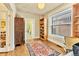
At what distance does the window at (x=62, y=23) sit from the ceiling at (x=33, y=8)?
0.22 meters

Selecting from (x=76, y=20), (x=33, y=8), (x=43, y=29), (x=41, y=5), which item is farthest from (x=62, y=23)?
(x=33, y=8)

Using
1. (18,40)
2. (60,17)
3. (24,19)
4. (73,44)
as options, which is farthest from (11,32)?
(73,44)

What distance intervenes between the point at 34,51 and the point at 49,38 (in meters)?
0.43

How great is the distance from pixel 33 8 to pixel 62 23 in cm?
67

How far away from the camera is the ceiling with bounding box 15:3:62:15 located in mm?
2938

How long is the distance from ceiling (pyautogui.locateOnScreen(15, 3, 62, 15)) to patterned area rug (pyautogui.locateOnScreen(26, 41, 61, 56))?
67 cm

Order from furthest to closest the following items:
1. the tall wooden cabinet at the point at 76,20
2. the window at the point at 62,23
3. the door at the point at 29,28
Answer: the door at the point at 29,28 → the window at the point at 62,23 → the tall wooden cabinet at the point at 76,20

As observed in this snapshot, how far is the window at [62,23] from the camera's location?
3020 mm

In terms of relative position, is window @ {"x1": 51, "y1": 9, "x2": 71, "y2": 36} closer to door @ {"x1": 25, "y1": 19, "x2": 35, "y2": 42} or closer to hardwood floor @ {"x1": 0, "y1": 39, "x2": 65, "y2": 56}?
hardwood floor @ {"x1": 0, "y1": 39, "x2": 65, "y2": 56}

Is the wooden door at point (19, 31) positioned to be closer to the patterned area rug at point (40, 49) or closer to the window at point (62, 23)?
the patterned area rug at point (40, 49)

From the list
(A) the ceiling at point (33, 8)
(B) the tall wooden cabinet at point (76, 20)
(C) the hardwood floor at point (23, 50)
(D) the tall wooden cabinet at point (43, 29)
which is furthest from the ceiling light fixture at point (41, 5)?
(C) the hardwood floor at point (23, 50)

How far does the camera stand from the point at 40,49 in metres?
3.23

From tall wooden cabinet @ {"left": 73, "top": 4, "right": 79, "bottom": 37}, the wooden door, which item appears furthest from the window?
the wooden door

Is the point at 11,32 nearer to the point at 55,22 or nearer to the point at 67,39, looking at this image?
the point at 55,22
